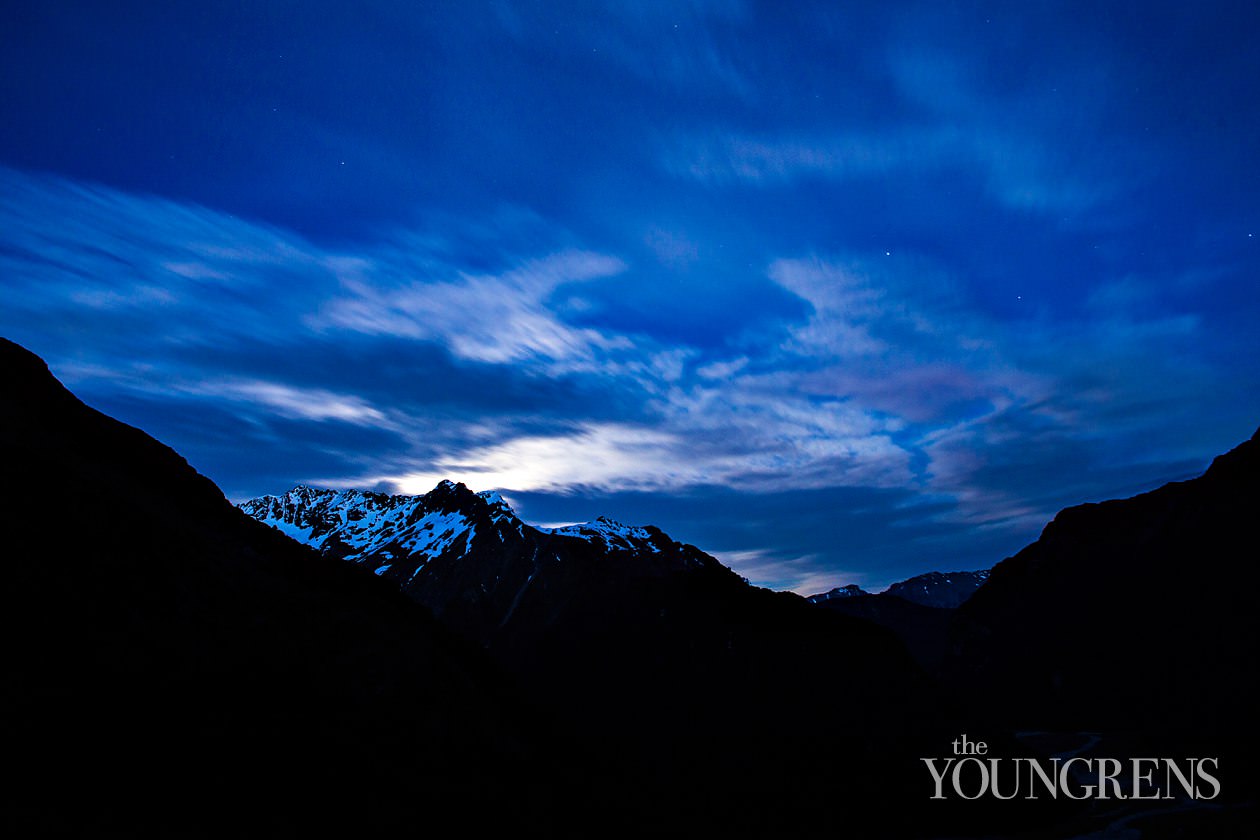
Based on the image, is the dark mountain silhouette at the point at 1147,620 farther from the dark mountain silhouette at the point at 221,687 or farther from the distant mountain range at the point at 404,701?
the dark mountain silhouette at the point at 221,687

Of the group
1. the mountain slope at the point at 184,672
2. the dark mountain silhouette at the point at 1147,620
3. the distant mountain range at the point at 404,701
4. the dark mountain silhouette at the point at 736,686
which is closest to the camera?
the mountain slope at the point at 184,672

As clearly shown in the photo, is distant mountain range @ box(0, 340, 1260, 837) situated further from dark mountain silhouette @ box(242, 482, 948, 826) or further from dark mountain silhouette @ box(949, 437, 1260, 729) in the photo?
dark mountain silhouette @ box(949, 437, 1260, 729)

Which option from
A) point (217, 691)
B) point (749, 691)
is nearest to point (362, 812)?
point (217, 691)

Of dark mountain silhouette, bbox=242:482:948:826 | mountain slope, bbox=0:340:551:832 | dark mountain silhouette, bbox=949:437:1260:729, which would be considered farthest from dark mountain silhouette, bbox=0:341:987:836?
dark mountain silhouette, bbox=949:437:1260:729

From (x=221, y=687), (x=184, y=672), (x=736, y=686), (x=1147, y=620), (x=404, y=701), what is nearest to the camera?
(x=184, y=672)

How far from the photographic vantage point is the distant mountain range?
101 ft

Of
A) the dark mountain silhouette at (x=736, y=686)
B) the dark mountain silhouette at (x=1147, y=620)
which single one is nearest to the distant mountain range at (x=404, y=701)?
the dark mountain silhouette at (x=736, y=686)

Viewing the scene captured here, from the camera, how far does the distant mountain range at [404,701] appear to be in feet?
101

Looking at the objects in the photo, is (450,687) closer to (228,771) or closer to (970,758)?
(228,771)

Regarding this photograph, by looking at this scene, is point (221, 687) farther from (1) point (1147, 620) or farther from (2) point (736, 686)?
(1) point (1147, 620)

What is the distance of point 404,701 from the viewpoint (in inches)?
1774

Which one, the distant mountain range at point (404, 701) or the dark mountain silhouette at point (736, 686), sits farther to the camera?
the dark mountain silhouette at point (736, 686)

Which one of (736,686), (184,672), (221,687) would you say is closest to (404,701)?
(221,687)

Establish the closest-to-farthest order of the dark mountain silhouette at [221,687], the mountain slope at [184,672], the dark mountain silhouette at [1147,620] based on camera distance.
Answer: the mountain slope at [184,672]
the dark mountain silhouette at [221,687]
the dark mountain silhouette at [1147,620]
